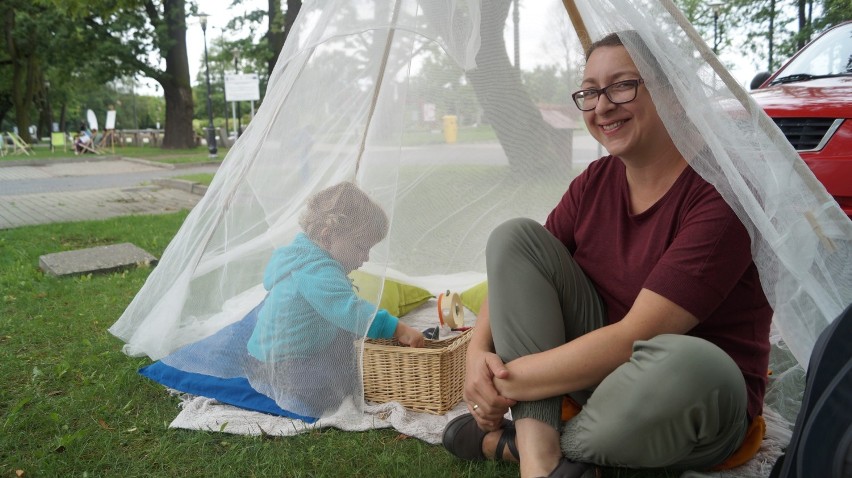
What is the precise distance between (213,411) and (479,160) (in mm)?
1469

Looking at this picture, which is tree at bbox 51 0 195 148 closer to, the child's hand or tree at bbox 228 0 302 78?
tree at bbox 228 0 302 78

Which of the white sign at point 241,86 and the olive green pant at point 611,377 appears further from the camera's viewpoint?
the white sign at point 241,86

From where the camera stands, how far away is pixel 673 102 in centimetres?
166

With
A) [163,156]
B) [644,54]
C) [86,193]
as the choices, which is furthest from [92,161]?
[644,54]

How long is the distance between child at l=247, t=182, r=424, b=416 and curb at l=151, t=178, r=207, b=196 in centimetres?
747

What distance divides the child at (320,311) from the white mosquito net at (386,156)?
0.04 ft

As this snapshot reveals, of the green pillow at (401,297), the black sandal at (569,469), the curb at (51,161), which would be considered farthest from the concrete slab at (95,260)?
the curb at (51,161)

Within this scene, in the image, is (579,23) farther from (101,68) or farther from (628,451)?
(101,68)

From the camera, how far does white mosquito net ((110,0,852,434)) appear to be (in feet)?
7.72

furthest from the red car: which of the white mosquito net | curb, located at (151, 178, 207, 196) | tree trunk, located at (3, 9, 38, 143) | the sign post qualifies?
tree trunk, located at (3, 9, 38, 143)

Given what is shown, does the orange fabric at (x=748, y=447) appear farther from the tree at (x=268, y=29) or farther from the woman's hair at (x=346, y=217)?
the tree at (x=268, y=29)

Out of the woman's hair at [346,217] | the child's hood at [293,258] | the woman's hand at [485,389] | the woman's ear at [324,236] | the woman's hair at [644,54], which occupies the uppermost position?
the woman's hair at [644,54]

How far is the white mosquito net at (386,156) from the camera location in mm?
2352

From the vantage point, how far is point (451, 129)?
9.26ft
